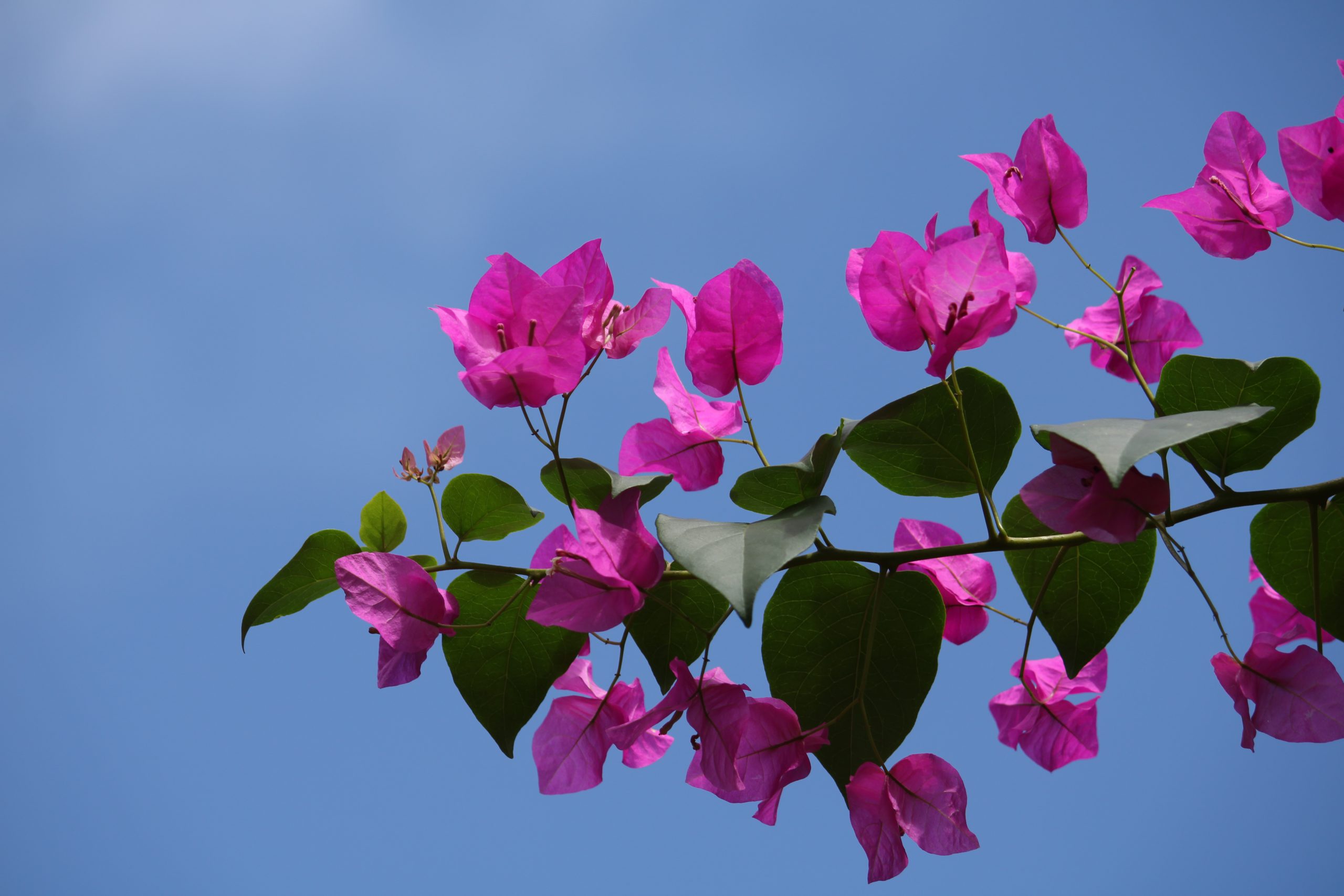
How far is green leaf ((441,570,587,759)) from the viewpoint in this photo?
45 centimetres

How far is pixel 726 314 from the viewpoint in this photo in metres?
0.43

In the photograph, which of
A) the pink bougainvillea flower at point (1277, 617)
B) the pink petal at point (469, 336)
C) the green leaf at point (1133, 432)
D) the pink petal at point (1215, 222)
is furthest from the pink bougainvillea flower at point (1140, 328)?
the pink petal at point (469, 336)

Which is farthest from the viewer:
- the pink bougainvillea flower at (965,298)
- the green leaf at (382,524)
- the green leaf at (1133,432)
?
the green leaf at (382,524)

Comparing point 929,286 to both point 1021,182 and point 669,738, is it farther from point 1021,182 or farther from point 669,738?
point 669,738

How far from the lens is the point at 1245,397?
0.41m

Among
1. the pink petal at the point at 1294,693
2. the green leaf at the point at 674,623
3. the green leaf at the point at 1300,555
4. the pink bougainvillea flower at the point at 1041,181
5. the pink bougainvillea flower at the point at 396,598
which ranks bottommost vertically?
the pink petal at the point at 1294,693

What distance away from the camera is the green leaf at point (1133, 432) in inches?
10.4

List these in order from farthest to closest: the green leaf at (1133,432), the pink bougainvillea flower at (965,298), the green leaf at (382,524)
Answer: the green leaf at (382,524) → the pink bougainvillea flower at (965,298) → the green leaf at (1133,432)

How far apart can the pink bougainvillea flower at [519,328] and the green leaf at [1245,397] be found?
0.27 metres

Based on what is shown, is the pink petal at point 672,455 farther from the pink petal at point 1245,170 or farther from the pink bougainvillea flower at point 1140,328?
the pink petal at point 1245,170

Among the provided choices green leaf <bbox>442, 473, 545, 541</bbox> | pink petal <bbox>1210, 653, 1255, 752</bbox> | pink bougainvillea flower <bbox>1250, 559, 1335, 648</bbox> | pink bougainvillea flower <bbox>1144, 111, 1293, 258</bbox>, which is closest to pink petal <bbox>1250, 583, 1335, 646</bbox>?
pink bougainvillea flower <bbox>1250, 559, 1335, 648</bbox>

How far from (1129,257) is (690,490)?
298mm

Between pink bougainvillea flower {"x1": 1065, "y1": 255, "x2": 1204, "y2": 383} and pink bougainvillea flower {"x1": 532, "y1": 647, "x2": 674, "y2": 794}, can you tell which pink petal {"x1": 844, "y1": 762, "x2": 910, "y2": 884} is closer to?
pink bougainvillea flower {"x1": 532, "y1": 647, "x2": 674, "y2": 794}

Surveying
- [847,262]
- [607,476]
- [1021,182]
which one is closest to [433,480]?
[607,476]
